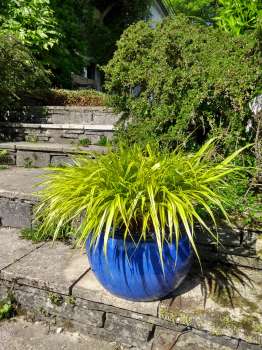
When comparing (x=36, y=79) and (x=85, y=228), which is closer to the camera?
(x=85, y=228)

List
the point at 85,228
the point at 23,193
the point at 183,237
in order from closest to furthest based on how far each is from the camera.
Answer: the point at 85,228
the point at 183,237
the point at 23,193

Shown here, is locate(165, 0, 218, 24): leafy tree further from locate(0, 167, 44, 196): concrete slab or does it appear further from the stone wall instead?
locate(0, 167, 44, 196): concrete slab

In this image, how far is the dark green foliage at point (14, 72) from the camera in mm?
4629

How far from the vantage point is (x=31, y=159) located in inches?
149

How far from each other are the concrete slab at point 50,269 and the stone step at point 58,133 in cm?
202

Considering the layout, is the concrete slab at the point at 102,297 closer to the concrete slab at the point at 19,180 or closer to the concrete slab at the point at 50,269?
the concrete slab at the point at 50,269

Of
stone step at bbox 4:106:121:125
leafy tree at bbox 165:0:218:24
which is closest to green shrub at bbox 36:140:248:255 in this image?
stone step at bbox 4:106:121:125

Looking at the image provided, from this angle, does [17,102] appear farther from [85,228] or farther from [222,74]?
[85,228]

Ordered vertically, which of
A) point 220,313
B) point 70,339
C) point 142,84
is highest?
point 142,84

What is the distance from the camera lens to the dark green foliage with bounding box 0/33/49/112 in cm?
463

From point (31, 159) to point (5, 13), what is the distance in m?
4.26

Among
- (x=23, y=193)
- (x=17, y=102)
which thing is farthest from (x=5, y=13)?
(x=23, y=193)

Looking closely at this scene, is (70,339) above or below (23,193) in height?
below

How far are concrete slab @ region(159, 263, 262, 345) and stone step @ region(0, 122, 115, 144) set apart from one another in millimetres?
2475
